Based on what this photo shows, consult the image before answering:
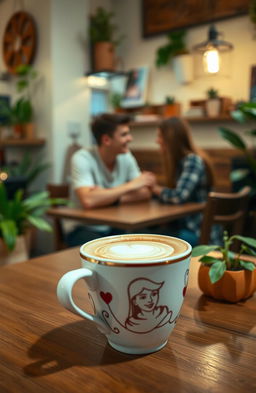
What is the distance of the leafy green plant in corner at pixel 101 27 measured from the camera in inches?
185

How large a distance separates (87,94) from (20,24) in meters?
1.06

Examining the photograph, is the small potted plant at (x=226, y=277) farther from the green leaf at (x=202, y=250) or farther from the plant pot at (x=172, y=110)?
the plant pot at (x=172, y=110)

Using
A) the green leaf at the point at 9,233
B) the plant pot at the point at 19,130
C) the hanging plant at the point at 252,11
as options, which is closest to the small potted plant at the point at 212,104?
the hanging plant at the point at 252,11

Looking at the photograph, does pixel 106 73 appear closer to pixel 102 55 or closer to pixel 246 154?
pixel 102 55

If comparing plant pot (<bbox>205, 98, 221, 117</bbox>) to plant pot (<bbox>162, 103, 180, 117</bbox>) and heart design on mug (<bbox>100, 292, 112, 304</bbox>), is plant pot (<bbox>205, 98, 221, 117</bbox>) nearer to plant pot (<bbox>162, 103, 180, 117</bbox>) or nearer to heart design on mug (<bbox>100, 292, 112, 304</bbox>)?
plant pot (<bbox>162, 103, 180, 117</bbox>)

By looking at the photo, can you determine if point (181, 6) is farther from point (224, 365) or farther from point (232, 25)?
point (224, 365)

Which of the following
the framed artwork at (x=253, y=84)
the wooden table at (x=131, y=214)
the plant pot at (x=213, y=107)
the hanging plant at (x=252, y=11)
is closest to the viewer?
the wooden table at (x=131, y=214)

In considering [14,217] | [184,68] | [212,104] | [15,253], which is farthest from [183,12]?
[15,253]

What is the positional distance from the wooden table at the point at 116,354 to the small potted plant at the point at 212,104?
3.53 metres

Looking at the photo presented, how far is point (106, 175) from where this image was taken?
9.32ft

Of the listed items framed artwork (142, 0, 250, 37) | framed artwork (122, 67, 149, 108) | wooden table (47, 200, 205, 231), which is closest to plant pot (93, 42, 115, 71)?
framed artwork (122, 67, 149, 108)

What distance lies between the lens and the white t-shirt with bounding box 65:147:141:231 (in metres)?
2.68

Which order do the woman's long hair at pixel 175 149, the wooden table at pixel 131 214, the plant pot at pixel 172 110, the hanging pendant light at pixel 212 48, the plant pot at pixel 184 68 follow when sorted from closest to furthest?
the wooden table at pixel 131 214, the woman's long hair at pixel 175 149, the hanging pendant light at pixel 212 48, the plant pot at pixel 184 68, the plant pot at pixel 172 110

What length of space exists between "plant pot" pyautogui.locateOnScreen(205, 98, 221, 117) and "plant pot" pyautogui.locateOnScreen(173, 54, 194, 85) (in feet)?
1.42
